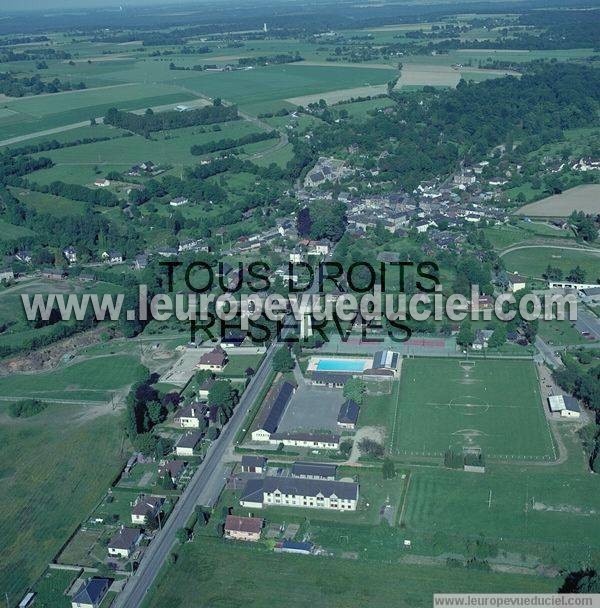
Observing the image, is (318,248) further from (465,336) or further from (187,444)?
(187,444)

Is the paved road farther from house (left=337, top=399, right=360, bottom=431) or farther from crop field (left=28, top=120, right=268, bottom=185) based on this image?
crop field (left=28, top=120, right=268, bottom=185)

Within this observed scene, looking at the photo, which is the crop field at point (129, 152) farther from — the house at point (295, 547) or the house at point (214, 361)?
the house at point (295, 547)

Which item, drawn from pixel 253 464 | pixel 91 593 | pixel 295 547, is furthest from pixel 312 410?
pixel 91 593

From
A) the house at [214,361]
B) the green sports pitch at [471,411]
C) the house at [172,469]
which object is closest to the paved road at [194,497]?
the house at [172,469]

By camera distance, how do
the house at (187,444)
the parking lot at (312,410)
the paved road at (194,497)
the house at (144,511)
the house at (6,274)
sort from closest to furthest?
the paved road at (194,497), the house at (144,511), the house at (187,444), the parking lot at (312,410), the house at (6,274)

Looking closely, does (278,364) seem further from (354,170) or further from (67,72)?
(67,72)

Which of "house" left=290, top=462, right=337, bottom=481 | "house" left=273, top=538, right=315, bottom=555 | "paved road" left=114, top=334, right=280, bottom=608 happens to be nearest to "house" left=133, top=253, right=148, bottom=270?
"paved road" left=114, top=334, right=280, bottom=608
